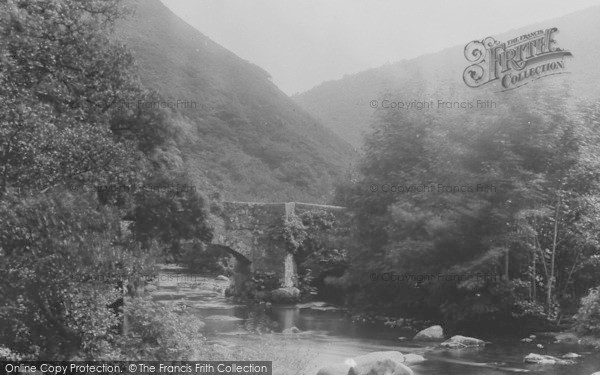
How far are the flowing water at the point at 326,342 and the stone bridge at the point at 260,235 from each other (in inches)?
84.3

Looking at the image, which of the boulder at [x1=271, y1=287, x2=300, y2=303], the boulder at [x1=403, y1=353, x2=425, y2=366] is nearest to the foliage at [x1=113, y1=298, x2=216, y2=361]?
the boulder at [x1=403, y1=353, x2=425, y2=366]

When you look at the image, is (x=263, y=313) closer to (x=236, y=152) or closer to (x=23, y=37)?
(x=23, y=37)

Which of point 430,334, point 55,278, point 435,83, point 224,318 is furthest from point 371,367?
point 435,83

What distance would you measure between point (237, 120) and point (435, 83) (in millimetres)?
34297

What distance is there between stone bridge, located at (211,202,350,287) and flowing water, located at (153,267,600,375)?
2.14m

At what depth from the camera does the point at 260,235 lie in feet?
89.7

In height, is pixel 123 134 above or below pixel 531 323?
above

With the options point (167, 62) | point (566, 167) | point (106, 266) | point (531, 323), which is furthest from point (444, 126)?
point (167, 62)

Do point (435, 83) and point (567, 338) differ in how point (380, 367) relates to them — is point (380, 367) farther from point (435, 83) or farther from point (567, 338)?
point (435, 83)

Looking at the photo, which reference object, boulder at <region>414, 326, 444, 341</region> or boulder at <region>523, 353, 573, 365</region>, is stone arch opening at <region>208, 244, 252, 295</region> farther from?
boulder at <region>523, 353, 573, 365</region>

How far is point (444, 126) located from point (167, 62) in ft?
152

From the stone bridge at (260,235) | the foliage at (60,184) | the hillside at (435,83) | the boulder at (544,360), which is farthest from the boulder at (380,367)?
the stone bridge at (260,235)

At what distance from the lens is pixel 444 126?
21.5m

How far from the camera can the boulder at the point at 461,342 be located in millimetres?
17109
